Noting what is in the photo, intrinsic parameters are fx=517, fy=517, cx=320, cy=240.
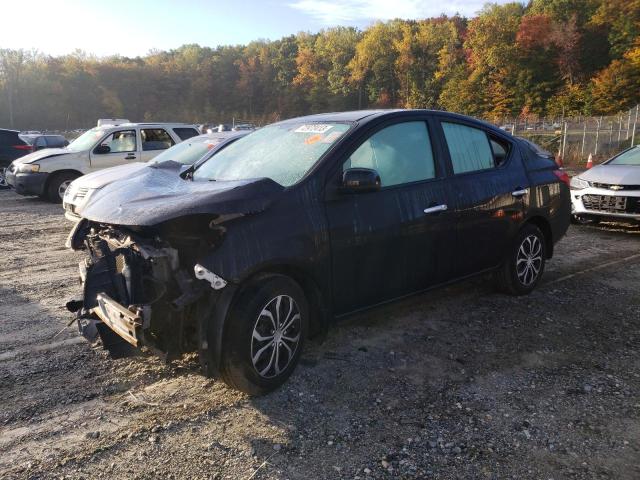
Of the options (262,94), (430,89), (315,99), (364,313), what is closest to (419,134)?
(364,313)

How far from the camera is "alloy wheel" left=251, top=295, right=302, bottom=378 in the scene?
123 inches

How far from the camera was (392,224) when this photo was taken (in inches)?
148

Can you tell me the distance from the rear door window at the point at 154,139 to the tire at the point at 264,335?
979 centimetres

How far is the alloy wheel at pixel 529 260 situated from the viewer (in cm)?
503

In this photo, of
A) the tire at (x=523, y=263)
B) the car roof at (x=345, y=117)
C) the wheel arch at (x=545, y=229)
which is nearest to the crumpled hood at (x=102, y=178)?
the car roof at (x=345, y=117)

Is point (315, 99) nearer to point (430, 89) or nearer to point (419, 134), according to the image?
point (430, 89)

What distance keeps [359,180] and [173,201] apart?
1.18 m

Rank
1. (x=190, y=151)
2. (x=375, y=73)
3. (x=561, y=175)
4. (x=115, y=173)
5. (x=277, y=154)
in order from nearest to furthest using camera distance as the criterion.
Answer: (x=277, y=154), (x=561, y=175), (x=115, y=173), (x=190, y=151), (x=375, y=73)

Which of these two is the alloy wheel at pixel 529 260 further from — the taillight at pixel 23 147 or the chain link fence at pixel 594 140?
the chain link fence at pixel 594 140

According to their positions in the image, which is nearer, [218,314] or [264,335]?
[218,314]

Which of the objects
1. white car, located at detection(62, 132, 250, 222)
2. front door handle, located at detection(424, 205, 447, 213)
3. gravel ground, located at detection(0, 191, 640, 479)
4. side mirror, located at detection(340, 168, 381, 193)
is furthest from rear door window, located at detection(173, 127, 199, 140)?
side mirror, located at detection(340, 168, 381, 193)

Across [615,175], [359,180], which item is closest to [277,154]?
[359,180]

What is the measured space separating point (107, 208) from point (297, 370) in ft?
5.45

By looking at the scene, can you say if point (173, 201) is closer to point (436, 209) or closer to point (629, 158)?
point (436, 209)
